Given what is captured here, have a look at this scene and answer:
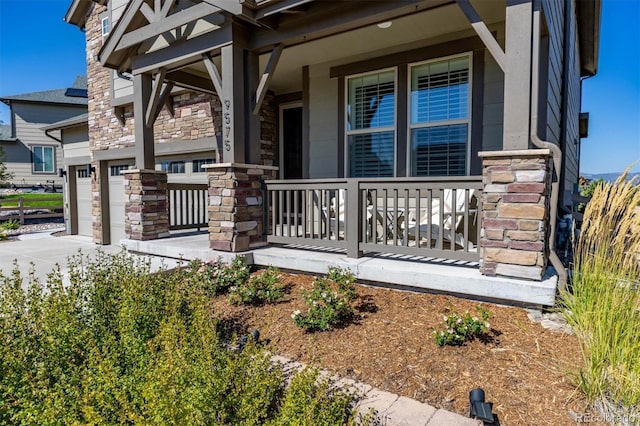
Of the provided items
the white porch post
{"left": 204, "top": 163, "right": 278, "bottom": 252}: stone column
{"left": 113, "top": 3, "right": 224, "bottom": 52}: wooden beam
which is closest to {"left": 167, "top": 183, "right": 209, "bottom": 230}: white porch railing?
{"left": 204, "top": 163, "right": 278, "bottom": 252}: stone column

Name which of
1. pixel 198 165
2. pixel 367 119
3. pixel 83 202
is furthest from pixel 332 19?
pixel 83 202

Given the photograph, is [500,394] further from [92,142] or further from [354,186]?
[92,142]

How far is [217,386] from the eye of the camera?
1.94 metres

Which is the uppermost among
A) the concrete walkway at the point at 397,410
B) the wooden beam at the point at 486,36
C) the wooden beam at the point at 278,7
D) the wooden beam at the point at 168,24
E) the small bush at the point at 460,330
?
the wooden beam at the point at 168,24

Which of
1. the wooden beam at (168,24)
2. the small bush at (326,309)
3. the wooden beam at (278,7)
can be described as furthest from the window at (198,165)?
the small bush at (326,309)

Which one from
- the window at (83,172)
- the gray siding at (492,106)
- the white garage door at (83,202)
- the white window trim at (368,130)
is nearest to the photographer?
the gray siding at (492,106)

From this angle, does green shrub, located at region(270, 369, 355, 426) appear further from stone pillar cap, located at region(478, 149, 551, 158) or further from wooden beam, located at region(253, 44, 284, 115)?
wooden beam, located at region(253, 44, 284, 115)

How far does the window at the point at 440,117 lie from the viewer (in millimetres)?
5238

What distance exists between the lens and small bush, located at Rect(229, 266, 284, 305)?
12.2 ft

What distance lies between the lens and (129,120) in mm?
8641

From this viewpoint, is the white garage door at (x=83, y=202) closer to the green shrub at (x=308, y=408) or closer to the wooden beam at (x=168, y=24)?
the wooden beam at (x=168, y=24)

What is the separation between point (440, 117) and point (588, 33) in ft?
21.3

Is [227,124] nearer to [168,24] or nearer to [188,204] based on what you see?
[168,24]

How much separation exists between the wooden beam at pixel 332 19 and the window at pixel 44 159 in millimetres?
17274
